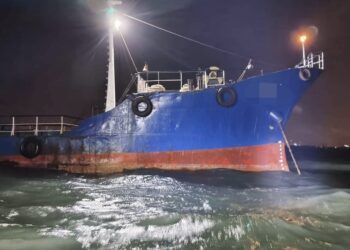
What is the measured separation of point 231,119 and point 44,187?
7.04m

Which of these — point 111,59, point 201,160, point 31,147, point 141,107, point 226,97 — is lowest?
point 201,160

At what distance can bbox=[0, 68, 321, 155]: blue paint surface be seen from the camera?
40.3 feet

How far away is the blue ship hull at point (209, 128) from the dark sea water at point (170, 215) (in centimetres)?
154

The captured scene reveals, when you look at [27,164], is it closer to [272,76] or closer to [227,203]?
[227,203]

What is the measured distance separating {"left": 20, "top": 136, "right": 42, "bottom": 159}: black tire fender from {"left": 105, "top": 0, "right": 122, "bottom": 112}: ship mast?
11.0ft

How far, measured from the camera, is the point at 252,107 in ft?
40.5

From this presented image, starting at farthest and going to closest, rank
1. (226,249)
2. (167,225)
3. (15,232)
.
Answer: (167,225)
(15,232)
(226,249)

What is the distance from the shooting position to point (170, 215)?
6527mm

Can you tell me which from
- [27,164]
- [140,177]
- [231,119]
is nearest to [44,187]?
[140,177]

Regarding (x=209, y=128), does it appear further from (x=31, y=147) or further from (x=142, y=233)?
(x=31, y=147)

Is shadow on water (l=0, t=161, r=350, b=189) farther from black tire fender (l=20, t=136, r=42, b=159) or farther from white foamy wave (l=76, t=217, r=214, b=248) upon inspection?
white foamy wave (l=76, t=217, r=214, b=248)

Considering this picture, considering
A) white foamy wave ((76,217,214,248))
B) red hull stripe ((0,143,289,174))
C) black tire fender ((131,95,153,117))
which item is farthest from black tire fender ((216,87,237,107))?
white foamy wave ((76,217,214,248))

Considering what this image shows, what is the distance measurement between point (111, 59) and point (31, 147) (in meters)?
5.32

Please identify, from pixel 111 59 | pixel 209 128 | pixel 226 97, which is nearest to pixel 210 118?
pixel 209 128
